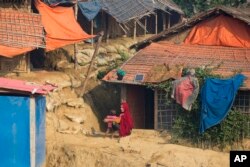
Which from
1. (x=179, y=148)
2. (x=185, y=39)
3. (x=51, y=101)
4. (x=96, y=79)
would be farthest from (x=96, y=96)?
(x=179, y=148)

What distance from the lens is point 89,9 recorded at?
2336 cm

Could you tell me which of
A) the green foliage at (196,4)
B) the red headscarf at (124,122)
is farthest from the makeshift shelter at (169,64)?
the green foliage at (196,4)

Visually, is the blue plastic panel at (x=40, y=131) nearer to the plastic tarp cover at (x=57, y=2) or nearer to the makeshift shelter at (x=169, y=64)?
the makeshift shelter at (x=169, y=64)

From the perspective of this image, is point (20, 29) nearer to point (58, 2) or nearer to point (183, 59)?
point (58, 2)

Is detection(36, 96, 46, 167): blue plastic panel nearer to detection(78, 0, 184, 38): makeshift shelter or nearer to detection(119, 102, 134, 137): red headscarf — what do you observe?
detection(119, 102, 134, 137): red headscarf

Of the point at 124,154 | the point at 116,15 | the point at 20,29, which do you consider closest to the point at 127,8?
the point at 116,15

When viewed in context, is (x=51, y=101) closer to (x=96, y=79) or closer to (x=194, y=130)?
(x=96, y=79)

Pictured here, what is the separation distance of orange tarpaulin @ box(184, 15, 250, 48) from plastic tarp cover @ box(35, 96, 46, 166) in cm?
794

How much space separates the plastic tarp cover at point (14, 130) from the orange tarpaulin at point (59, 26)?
23.2ft

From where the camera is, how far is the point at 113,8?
2408 centimetres

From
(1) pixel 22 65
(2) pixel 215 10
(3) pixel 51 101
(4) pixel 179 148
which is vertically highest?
(2) pixel 215 10

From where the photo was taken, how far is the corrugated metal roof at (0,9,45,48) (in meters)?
17.4

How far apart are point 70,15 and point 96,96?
12.4 ft

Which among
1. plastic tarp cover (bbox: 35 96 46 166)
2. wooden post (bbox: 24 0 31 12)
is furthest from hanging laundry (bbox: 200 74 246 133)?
wooden post (bbox: 24 0 31 12)
